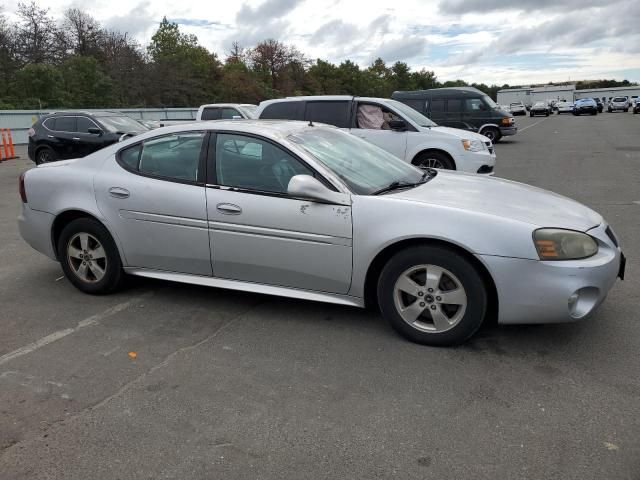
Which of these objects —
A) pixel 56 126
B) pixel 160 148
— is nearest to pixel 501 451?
pixel 160 148

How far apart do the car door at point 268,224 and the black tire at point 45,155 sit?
1150 cm

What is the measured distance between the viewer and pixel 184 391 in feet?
10.7

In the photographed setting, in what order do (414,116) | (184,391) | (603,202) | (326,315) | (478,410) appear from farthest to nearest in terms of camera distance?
(414,116) < (603,202) < (326,315) < (184,391) < (478,410)

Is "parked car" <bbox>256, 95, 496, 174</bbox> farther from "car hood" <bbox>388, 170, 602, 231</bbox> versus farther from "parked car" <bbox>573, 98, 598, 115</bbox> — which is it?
"parked car" <bbox>573, 98, 598, 115</bbox>

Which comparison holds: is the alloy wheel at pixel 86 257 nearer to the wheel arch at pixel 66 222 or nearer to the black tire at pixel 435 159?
the wheel arch at pixel 66 222

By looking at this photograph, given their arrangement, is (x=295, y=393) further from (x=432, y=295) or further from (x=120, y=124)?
(x=120, y=124)

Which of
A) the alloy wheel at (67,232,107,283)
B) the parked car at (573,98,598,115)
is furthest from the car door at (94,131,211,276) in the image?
the parked car at (573,98,598,115)

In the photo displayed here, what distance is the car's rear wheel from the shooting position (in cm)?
353

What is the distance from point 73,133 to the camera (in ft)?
45.6

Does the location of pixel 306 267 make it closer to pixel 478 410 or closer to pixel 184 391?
pixel 184 391

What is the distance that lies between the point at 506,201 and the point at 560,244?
560 millimetres

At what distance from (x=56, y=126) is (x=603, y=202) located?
12.5 metres

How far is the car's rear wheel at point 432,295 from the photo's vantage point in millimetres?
3525

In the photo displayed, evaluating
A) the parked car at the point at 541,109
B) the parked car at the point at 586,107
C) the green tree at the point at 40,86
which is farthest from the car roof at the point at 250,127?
the parked car at the point at 541,109
